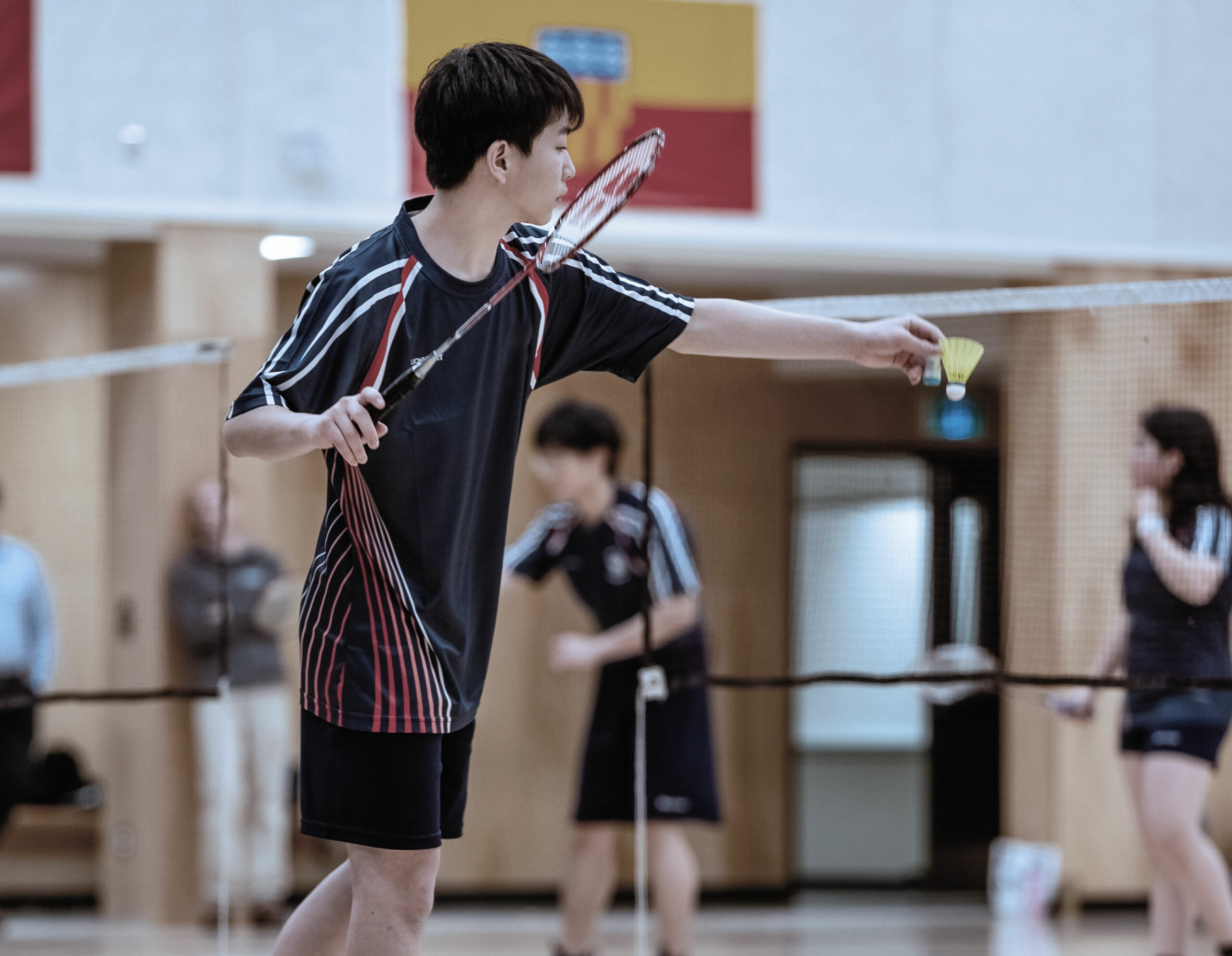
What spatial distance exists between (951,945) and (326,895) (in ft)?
16.1

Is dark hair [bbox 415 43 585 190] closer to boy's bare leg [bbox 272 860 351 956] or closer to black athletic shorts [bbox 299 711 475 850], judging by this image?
black athletic shorts [bbox 299 711 475 850]

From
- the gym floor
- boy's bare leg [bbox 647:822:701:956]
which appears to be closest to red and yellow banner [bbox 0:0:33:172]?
the gym floor

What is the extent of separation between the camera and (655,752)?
5.32 meters

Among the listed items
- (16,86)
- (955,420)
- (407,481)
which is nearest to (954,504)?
(955,420)

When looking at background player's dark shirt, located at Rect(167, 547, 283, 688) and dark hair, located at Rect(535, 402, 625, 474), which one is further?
background player's dark shirt, located at Rect(167, 547, 283, 688)

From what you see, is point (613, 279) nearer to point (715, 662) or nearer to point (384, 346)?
point (384, 346)

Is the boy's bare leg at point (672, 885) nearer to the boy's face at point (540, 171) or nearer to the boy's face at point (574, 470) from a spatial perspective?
the boy's face at point (574, 470)

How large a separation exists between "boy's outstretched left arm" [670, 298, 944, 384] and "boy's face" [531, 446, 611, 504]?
2.71 meters

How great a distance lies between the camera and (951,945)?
6844 millimetres

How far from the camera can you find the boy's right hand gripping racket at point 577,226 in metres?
2.21

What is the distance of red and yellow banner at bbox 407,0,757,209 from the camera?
24.4ft

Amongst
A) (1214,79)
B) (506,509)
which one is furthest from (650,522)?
(1214,79)

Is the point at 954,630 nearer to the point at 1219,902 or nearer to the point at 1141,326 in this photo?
the point at 1141,326

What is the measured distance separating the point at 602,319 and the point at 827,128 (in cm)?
539
